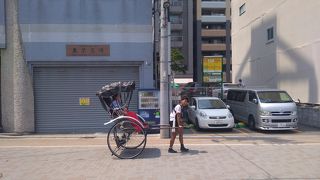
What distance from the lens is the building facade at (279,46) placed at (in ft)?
77.4

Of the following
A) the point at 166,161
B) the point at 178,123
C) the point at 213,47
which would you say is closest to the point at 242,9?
the point at 178,123

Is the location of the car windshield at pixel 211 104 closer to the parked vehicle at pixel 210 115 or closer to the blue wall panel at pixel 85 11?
the parked vehicle at pixel 210 115

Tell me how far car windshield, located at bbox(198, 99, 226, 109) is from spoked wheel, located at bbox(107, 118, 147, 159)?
854cm

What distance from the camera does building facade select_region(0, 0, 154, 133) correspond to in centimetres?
1844

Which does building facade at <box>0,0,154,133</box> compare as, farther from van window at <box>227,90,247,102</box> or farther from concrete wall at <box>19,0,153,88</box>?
van window at <box>227,90,247,102</box>

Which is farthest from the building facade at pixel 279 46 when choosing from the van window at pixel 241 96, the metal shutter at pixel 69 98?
the metal shutter at pixel 69 98

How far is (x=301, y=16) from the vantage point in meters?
25.0

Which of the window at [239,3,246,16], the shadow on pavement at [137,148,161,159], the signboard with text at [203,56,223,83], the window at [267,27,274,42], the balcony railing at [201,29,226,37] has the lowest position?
the shadow on pavement at [137,148,161,159]

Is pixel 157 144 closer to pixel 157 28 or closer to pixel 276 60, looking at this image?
pixel 157 28

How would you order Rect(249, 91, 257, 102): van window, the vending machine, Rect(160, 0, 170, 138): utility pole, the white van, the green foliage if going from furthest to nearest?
the green foliage, Rect(249, 91, 257, 102): van window, the white van, the vending machine, Rect(160, 0, 170, 138): utility pole

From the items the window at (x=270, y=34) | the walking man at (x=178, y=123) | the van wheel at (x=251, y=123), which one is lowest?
the van wheel at (x=251, y=123)

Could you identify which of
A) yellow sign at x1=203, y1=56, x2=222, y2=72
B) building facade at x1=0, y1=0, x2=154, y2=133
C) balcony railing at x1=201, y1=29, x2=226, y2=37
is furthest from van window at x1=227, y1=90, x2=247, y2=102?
balcony railing at x1=201, y1=29, x2=226, y2=37

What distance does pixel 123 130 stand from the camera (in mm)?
12273

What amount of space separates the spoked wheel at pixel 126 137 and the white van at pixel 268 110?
318 inches
